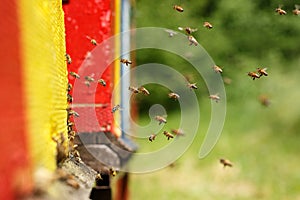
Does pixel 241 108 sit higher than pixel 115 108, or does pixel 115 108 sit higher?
pixel 241 108

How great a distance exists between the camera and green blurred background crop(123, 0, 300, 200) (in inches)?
462

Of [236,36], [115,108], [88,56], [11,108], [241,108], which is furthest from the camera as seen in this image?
[236,36]

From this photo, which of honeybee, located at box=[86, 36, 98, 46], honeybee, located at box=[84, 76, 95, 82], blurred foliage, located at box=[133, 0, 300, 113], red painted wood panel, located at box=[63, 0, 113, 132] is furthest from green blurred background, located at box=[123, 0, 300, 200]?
honeybee, located at box=[84, 76, 95, 82]

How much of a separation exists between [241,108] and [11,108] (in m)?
16.6

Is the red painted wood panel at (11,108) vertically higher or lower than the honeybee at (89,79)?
lower

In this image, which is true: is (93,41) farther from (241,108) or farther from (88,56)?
(241,108)

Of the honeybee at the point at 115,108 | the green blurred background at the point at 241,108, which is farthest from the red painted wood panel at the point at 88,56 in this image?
the green blurred background at the point at 241,108

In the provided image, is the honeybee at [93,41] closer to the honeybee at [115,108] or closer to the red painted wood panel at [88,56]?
the red painted wood panel at [88,56]

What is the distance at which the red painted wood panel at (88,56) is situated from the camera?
411 cm

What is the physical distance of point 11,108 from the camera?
1396 mm

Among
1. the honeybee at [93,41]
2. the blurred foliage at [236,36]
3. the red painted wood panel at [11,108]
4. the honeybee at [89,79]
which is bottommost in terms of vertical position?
the red painted wood panel at [11,108]

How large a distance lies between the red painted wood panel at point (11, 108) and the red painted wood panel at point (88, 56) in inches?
101

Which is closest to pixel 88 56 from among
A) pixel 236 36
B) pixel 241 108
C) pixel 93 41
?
pixel 93 41

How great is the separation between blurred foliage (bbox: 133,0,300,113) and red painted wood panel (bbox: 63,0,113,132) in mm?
14276
